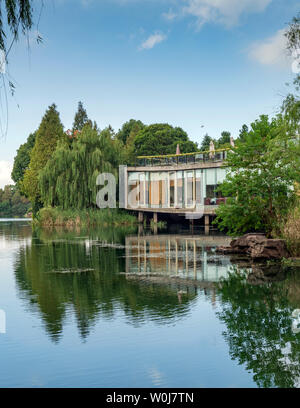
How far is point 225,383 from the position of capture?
6473mm

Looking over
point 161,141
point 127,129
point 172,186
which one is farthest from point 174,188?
point 127,129

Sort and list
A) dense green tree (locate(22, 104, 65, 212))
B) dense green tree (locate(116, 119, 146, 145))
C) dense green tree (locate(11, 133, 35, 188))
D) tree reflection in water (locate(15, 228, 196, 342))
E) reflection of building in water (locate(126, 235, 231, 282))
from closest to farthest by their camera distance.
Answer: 1. tree reflection in water (locate(15, 228, 196, 342))
2. reflection of building in water (locate(126, 235, 231, 282))
3. dense green tree (locate(22, 104, 65, 212))
4. dense green tree (locate(11, 133, 35, 188))
5. dense green tree (locate(116, 119, 146, 145))

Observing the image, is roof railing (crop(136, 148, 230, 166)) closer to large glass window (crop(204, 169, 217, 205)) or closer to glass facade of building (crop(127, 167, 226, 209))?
glass facade of building (crop(127, 167, 226, 209))

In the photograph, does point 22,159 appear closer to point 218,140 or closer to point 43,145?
point 43,145

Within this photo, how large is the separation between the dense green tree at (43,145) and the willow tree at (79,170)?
1097 cm

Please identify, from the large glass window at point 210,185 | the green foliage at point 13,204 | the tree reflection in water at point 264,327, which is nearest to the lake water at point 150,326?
the tree reflection in water at point 264,327

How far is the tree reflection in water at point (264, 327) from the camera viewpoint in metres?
6.86

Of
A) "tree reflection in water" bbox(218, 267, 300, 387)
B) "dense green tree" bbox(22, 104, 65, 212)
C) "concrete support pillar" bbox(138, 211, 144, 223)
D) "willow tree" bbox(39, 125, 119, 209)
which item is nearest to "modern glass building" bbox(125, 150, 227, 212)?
"concrete support pillar" bbox(138, 211, 144, 223)

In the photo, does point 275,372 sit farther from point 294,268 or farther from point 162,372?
point 294,268

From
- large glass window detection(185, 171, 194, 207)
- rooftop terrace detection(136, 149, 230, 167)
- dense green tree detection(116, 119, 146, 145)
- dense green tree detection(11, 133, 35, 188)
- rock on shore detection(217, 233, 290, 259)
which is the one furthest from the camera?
dense green tree detection(116, 119, 146, 145)

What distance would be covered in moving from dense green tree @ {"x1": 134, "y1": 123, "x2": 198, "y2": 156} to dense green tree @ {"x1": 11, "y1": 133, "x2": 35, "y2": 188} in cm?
1433

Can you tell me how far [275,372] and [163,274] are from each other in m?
8.48

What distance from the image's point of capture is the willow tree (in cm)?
4472

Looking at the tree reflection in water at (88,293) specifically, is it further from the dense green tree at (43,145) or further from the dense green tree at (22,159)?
the dense green tree at (22,159)
